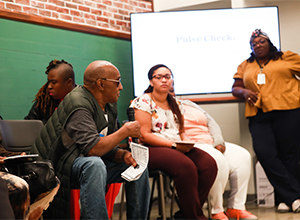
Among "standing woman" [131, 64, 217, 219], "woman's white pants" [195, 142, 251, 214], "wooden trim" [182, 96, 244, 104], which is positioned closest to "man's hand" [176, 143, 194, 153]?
"standing woman" [131, 64, 217, 219]

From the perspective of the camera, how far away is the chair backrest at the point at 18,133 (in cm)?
252

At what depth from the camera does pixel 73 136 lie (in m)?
2.23

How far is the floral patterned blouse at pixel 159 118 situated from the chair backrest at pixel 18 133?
0.84 metres

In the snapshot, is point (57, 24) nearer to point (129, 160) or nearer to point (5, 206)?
point (129, 160)

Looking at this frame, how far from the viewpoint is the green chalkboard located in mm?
3465

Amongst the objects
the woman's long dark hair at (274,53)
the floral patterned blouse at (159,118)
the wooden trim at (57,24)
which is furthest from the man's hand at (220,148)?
the wooden trim at (57,24)

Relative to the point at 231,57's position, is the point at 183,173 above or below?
below

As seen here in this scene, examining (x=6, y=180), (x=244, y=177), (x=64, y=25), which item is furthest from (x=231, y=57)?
(x=6, y=180)

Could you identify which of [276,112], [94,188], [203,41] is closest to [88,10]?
[203,41]

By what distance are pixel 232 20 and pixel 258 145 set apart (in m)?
1.46

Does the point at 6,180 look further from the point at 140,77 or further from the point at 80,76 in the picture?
the point at 140,77

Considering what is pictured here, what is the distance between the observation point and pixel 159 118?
3174 millimetres

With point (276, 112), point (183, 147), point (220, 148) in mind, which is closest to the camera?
point (183, 147)

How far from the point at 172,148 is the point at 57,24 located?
182cm
